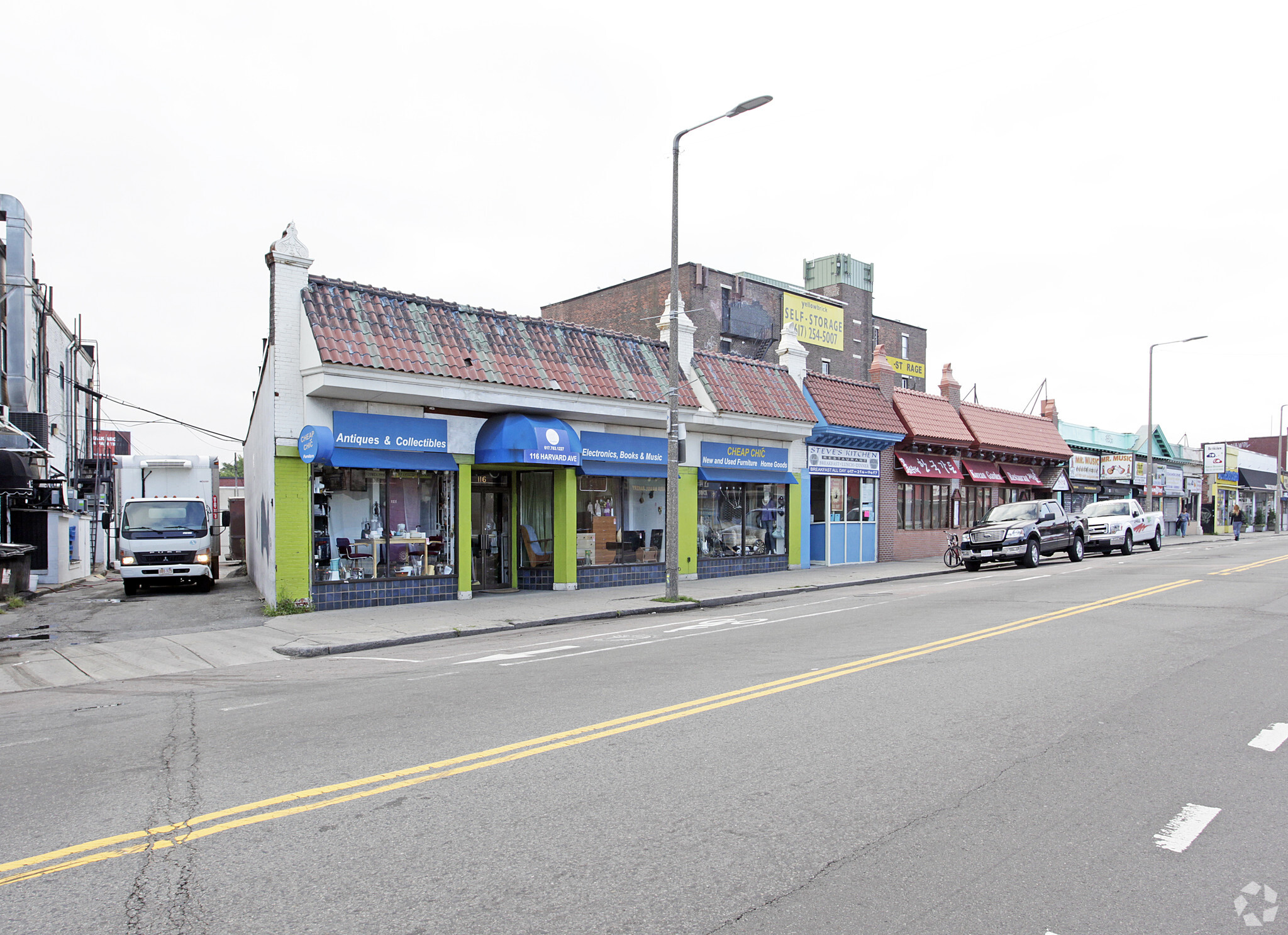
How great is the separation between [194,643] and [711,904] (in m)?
11.1

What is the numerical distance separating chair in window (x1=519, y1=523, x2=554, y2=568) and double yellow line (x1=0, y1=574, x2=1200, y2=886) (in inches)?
426

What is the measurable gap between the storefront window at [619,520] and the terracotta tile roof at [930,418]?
1227cm

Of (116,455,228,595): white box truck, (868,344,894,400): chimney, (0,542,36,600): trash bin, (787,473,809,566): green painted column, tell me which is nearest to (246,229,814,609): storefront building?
(116,455,228,595): white box truck

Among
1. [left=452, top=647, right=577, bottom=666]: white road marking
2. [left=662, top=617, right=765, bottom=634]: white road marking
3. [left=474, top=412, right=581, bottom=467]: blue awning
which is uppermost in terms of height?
[left=474, top=412, right=581, bottom=467]: blue awning

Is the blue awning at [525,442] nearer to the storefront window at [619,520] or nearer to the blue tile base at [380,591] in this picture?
the storefront window at [619,520]

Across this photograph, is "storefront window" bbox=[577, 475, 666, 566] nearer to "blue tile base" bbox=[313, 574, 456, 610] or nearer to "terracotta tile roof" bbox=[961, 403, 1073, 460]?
"blue tile base" bbox=[313, 574, 456, 610]

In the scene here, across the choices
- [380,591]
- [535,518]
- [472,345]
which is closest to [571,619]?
[380,591]

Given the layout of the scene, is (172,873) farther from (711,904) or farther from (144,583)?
(144,583)

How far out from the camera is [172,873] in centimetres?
393

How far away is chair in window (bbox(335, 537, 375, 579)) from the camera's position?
1570 centimetres

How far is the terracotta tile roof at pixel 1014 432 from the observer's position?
3397cm

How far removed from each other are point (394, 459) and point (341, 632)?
4035 millimetres

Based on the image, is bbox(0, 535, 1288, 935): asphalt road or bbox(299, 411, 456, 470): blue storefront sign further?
bbox(299, 411, 456, 470): blue storefront sign

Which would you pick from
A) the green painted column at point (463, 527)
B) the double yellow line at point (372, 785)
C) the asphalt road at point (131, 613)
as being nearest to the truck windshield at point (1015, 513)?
the green painted column at point (463, 527)
